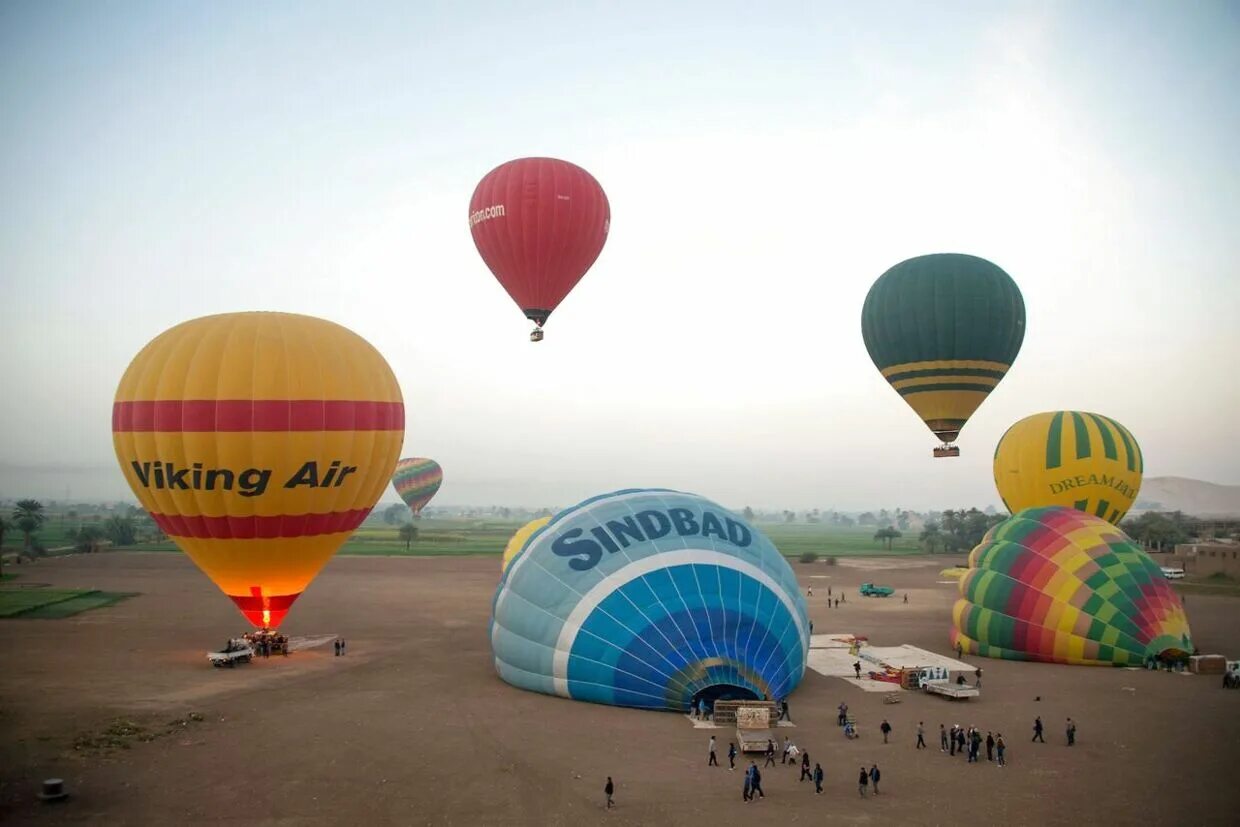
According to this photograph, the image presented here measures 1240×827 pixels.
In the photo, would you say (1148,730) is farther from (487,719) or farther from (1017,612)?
(487,719)

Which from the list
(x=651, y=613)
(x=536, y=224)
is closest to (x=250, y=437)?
(x=651, y=613)

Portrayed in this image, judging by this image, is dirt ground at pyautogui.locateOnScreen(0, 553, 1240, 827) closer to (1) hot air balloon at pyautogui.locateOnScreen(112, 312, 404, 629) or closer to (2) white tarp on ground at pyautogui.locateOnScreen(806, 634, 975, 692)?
(2) white tarp on ground at pyautogui.locateOnScreen(806, 634, 975, 692)

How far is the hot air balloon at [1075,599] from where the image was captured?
22.9 meters

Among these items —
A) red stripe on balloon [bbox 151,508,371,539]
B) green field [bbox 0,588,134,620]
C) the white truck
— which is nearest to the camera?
red stripe on balloon [bbox 151,508,371,539]

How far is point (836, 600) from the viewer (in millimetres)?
41438

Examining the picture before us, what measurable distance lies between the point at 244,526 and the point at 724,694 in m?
11.5

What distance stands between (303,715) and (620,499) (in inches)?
330

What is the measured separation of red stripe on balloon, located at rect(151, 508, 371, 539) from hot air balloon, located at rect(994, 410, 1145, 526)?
25.8 m

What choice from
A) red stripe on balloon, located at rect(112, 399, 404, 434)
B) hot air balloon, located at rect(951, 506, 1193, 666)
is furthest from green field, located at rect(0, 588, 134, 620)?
hot air balloon, located at rect(951, 506, 1193, 666)

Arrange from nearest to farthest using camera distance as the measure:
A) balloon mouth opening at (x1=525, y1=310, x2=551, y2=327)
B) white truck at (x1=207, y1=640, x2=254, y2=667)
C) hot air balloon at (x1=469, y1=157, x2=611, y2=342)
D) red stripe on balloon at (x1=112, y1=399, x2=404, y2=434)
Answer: red stripe on balloon at (x1=112, y1=399, x2=404, y2=434), white truck at (x1=207, y1=640, x2=254, y2=667), hot air balloon at (x1=469, y1=157, x2=611, y2=342), balloon mouth opening at (x1=525, y1=310, x2=551, y2=327)

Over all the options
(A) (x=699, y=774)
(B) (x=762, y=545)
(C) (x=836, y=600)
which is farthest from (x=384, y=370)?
(C) (x=836, y=600)

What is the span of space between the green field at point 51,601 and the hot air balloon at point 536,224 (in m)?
20.8

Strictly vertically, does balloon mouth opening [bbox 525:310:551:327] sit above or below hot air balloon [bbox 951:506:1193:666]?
above

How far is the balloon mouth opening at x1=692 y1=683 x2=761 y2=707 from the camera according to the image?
18.2 m
